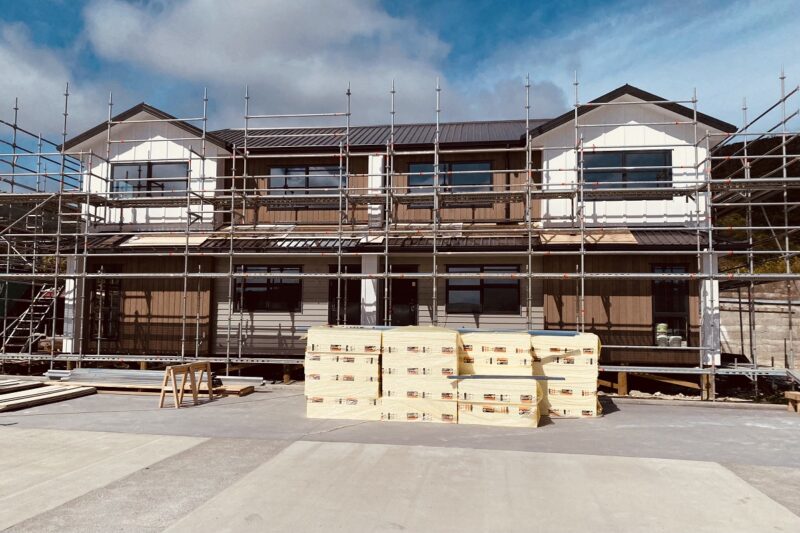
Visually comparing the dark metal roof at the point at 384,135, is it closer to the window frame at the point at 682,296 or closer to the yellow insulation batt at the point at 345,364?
the window frame at the point at 682,296

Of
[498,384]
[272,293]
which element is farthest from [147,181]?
[498,384]

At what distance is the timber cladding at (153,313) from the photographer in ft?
52.6

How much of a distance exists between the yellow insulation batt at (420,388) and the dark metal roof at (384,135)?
8.23m

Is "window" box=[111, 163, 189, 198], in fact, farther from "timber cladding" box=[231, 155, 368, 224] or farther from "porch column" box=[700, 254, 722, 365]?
"porch column" box=[700, 254, 722, 365]

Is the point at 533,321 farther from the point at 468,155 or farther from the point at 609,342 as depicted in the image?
the point at 468,155

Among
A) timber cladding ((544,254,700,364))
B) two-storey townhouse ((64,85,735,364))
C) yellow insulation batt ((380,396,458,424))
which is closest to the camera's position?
yellow insulation batt ((380,396,458,424))

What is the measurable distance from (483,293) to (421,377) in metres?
5.72

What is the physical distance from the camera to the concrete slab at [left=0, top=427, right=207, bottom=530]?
5.86 metres

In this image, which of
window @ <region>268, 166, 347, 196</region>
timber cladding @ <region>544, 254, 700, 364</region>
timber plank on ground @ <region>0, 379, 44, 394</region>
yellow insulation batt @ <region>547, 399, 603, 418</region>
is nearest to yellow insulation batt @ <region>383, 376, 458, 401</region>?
yellow insulation batt @ <region>547, 399, 603, 418</region>

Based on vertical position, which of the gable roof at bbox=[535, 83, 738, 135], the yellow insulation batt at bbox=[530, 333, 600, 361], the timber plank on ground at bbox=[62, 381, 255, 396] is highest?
the gable roof at bbox=[535, 83, 738, 135]

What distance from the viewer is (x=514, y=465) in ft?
23.6

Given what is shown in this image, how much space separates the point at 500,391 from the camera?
997cm

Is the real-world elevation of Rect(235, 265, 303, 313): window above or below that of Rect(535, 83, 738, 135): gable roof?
below

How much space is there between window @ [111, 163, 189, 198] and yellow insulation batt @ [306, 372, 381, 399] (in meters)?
9.35
